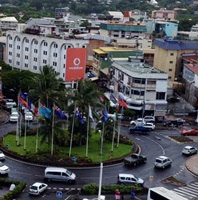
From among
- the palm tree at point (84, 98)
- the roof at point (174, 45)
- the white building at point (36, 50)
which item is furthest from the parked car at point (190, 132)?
the white building at point (36, 50)

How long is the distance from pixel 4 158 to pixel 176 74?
4923 cm

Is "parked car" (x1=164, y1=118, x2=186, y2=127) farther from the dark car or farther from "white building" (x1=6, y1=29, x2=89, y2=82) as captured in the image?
"white building" (x1=6, y1=29, x2=89, y2=82)

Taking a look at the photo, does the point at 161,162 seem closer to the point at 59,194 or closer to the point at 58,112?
the point at 58,112

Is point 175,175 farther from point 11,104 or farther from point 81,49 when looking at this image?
point 81,49

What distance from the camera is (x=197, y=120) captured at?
217 feet

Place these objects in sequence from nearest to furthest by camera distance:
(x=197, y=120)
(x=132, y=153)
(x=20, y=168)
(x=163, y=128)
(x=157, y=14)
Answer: (x=20, y=168) < (x=132, y=153) < (x=163, y=128) < (x=197, y=120) < (x=157, y=14)

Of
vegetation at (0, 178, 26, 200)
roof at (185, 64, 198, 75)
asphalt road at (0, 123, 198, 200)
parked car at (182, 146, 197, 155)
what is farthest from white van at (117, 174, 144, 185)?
roof at (185, 64, 198, 75)

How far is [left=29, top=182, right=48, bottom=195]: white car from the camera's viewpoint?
3619 centimetres

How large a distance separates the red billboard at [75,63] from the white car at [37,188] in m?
42.6

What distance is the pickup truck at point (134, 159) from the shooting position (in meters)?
44.6

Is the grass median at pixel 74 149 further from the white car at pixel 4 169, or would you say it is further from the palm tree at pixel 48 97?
the white car at pixel 4 169

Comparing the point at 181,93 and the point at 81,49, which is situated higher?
the point at 81,49

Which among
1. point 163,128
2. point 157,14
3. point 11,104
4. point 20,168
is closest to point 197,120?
point 163,128

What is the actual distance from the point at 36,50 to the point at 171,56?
25672 millimetres
